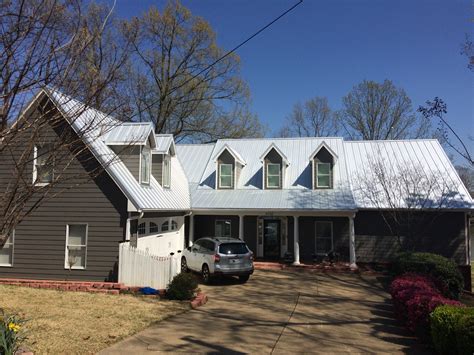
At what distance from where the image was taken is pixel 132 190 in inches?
638

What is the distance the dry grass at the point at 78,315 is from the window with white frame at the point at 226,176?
12247mm

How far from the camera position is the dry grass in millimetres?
8531

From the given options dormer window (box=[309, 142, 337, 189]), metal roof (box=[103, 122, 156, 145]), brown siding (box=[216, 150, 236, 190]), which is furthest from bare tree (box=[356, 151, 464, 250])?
metal roof (box=[103, 122, 156, 145])

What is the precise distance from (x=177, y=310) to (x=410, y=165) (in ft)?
57.4

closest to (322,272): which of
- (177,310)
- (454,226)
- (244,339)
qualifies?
(454,226)

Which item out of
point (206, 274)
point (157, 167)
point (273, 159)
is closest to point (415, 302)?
point (206, 274)

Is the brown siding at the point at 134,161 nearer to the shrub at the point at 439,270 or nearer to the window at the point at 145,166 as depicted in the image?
the window at the point at 145,166

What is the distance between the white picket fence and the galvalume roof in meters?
3.29

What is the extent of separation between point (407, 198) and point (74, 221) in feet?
51.4

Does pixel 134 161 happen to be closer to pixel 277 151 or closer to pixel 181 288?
pixel 181 288

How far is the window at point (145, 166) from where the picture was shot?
58.9 ft

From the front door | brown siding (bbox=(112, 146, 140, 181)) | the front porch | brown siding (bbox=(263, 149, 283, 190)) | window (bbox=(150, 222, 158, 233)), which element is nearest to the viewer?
brown siding (bbox=(112, 146, 140, 181))

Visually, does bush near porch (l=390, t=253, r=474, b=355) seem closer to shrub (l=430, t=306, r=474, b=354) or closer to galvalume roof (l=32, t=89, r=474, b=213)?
shrub (l=430, t=306, r=474, b=354)

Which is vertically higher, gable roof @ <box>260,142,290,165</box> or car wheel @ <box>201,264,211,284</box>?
gable roof @ <box>260,142,290,165</box>
